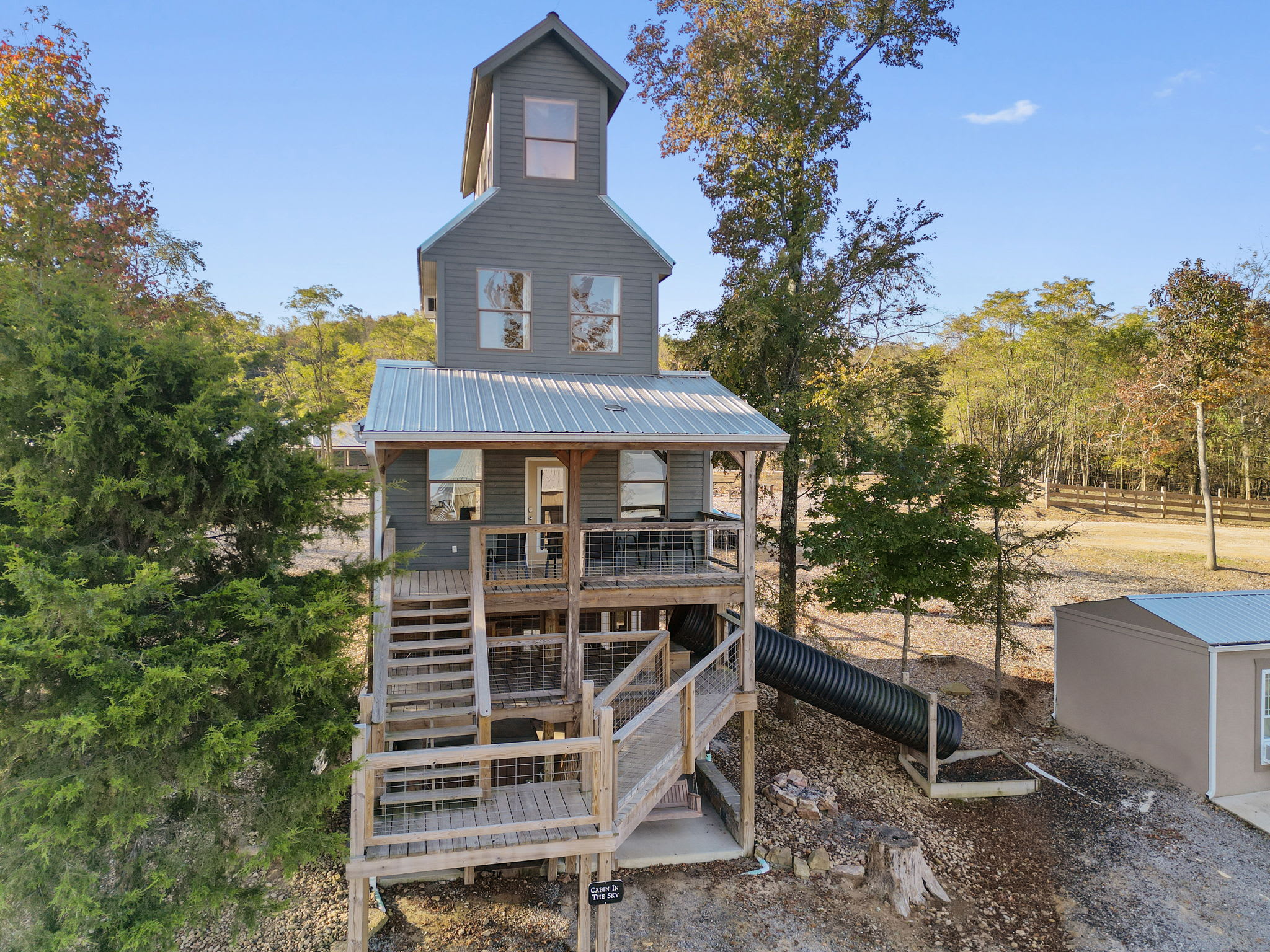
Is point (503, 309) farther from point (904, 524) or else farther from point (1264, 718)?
point (1264, 718)

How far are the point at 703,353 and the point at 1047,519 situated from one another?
1055 inches

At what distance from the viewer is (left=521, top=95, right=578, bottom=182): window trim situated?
36.8 ft

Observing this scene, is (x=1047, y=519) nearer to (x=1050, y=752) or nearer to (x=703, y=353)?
(x=1050, y=752)

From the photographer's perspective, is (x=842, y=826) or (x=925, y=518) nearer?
(x=842, y=826)

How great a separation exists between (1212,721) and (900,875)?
6339mm

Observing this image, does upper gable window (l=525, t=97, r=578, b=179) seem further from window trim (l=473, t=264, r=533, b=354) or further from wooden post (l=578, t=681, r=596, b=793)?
wooden post (l=578, t=681, r=596, b=793)

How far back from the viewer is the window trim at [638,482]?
1197 centimetres

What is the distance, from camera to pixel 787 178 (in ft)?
42.7

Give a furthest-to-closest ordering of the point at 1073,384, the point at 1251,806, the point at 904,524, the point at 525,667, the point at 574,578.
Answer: the point at 1073,384, the point at 904,524, the point at 525,667, the point at 1251,806, the point at 574,578

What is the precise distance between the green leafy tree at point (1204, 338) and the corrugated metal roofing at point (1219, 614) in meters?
12.8

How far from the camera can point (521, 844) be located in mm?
6203

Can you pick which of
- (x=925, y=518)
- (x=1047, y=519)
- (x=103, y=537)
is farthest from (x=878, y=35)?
(x=1047, y=519)

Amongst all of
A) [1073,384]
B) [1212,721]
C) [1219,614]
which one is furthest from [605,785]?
[1073,384]

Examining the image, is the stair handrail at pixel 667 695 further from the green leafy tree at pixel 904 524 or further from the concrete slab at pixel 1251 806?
the concrete slab at pixel 1251 806
